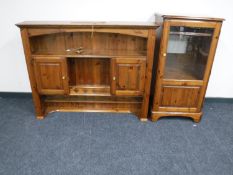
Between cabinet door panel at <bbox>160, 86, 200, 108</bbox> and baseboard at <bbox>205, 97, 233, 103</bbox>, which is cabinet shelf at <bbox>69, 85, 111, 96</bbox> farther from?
baseboard at <bbox>205, 97, 233, 103</bbox>

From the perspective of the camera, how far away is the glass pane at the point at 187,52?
1.91 m

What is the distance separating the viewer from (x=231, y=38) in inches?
92.4

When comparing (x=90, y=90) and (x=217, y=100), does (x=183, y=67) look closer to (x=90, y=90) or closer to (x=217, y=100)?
(x=217, y=100)

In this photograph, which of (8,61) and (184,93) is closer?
(184,93)

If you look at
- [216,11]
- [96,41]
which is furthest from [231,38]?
[96,41]

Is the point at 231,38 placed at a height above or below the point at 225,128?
above

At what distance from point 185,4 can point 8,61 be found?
2318mm

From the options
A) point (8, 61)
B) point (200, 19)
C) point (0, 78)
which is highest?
point (200, 19)

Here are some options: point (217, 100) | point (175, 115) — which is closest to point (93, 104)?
point (175, 115)

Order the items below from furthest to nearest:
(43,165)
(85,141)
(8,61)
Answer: (8,61) → (85,141) → (43,165)

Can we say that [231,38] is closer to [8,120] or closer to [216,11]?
[216,11]

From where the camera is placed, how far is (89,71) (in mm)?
2322

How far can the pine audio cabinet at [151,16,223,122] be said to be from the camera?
6.02 ft

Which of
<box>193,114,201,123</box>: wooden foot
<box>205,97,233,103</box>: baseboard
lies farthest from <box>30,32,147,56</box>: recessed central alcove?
<box>205,97,233,103</box>: baseboard
